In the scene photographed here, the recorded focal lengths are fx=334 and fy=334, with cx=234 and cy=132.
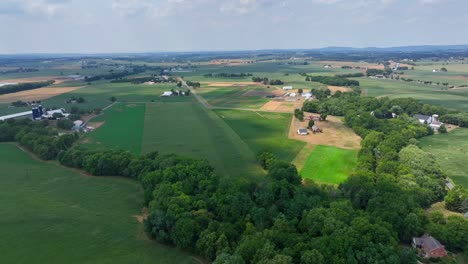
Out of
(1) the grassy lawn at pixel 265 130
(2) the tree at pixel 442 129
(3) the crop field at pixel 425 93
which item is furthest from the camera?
(3) the crop field at pixel 425 93

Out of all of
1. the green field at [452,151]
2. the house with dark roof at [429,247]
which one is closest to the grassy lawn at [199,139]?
the house with dark roof at [429,247]

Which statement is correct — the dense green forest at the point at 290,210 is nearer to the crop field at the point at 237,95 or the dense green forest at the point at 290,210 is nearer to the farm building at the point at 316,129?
the farm building at the point at 316,129

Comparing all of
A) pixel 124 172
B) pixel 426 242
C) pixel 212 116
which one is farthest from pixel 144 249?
pixel 212 116

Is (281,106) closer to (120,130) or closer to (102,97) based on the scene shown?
(120,130)

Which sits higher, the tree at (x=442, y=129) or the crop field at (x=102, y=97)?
the crop field at (x=102, y=97)

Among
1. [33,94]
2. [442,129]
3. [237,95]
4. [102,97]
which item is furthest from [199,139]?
[33,94]

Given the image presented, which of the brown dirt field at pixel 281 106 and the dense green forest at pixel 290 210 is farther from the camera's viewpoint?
the brown dirt field at pixel 281 106
